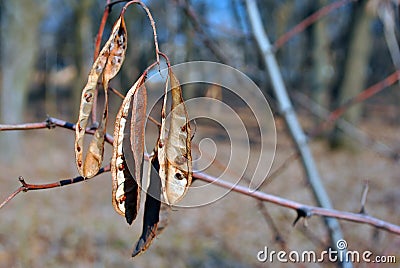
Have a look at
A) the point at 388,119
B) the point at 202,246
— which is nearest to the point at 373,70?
the point at 388,119

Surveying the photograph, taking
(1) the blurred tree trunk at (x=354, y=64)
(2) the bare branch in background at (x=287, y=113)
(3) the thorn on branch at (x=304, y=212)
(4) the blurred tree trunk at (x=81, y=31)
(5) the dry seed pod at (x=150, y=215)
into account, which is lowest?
(5) the dry seed pod at (x=150, y=215)

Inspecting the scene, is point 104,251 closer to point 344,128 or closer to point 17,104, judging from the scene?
point 344,128

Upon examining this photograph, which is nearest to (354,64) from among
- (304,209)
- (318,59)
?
(318,59)

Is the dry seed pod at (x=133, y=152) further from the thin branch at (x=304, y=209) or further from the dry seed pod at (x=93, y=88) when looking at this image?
the thin branch at (x=304, y=209)

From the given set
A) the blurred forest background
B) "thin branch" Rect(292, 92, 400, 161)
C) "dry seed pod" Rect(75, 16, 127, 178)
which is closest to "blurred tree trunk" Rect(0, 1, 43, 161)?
the blurred forest background

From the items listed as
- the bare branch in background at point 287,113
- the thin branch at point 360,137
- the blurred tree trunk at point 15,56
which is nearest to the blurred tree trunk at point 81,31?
the blurred tree trunk at point 15,56
